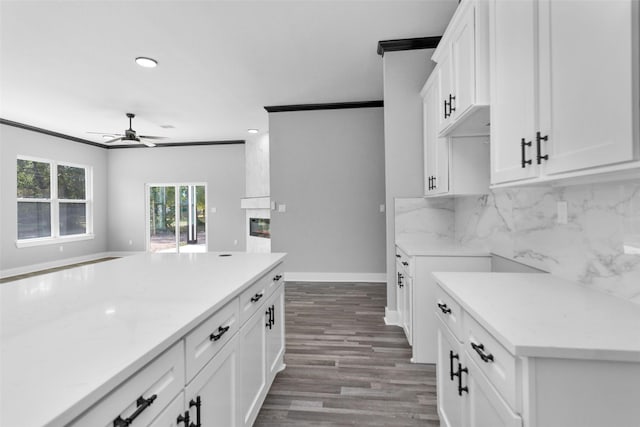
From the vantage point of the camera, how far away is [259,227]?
6.99m

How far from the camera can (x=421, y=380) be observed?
223 cm

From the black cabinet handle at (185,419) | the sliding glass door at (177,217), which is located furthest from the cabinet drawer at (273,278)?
the sliding glass door at (177,217)

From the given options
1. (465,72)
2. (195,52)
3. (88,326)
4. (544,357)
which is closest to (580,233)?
(544,357)

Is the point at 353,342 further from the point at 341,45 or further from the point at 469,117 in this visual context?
→ the point at 341,45

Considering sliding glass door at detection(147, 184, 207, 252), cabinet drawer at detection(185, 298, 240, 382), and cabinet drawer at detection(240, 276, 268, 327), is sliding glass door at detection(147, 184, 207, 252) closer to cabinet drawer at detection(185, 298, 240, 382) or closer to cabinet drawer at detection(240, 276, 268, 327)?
cabinet drawer at detection(240, 276, 268, 327)

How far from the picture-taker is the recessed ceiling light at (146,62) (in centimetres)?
349

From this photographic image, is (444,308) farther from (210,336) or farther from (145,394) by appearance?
(145,394)

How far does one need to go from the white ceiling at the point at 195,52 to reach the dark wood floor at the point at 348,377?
2863 millimetres

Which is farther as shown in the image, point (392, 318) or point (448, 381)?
point (392, 318)

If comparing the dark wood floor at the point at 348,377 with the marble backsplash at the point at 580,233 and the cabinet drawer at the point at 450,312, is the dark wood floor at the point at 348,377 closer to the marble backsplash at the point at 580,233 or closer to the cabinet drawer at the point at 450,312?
the cabinet drawer at the point at 450,312

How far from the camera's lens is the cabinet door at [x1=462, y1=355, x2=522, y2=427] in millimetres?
915

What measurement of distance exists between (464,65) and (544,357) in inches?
66.0

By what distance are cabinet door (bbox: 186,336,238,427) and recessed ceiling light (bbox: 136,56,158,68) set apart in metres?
3.43

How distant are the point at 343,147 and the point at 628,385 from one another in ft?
15.0
